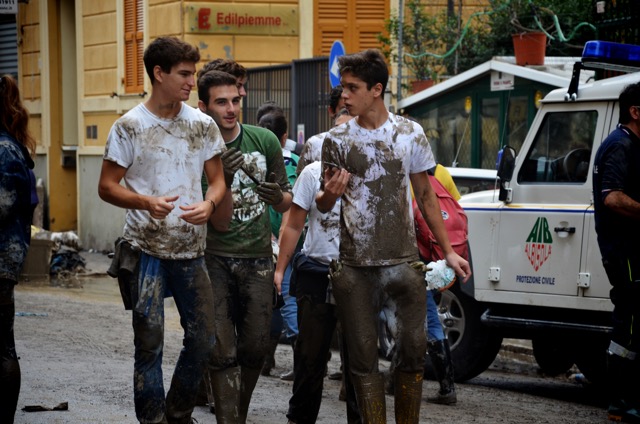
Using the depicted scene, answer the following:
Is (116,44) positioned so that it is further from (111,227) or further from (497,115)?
(497,115)

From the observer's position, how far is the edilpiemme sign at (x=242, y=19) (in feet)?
59.7

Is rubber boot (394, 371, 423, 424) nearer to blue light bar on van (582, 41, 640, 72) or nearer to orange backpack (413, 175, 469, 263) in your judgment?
orange backpack (413, 175, 469, 263)

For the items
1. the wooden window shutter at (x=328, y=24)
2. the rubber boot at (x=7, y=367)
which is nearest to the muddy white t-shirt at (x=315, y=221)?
the rubber boot at (x=7, y=367)

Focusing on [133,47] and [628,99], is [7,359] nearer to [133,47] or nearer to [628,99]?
[628,99]

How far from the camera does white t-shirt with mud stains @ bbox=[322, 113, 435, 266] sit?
5.71m

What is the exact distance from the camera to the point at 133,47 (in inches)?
788

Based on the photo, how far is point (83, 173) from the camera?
69.9 ft

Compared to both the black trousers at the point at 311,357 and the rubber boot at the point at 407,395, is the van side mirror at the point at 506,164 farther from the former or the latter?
the rubber boot at the point at 407,395

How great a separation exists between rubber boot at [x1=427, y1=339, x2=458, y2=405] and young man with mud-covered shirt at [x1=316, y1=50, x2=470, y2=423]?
6.80 ft

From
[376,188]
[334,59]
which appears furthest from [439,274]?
[334,59]

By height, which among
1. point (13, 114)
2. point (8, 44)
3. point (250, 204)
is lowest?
point (250, 204)

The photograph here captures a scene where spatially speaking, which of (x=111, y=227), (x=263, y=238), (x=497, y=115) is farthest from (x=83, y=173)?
(x=263, y=238)

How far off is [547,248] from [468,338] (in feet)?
3.30

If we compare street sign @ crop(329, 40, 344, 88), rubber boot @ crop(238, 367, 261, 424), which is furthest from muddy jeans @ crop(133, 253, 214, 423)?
street sign @ crop(329, 40, 344, 88)
